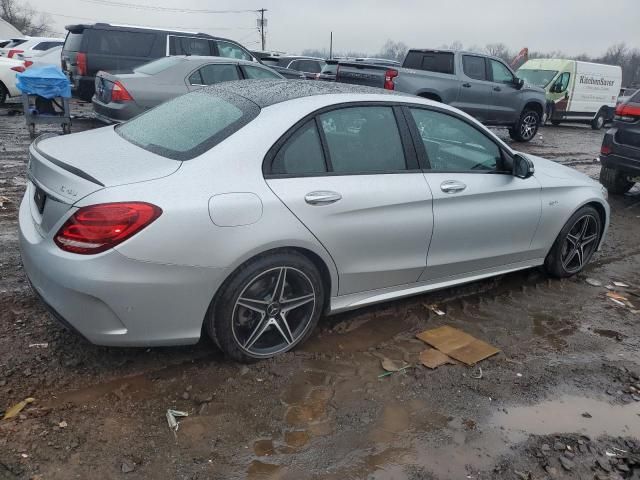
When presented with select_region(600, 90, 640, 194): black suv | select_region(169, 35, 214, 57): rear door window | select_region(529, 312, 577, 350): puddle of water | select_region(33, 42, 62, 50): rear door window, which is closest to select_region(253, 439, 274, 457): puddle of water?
select_region(529, 312, 577, 350): puddle of water

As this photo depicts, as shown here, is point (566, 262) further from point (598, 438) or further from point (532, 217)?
point (598, 438)

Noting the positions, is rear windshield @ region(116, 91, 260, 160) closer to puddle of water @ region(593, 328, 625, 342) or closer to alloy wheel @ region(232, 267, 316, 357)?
alloy wheel @ region(232, 267, 316, 357)

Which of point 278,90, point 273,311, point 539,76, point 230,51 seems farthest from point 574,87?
point 273,311

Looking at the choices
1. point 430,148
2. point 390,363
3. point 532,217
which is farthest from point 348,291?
point 532,217

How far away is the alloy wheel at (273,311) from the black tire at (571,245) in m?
2.57

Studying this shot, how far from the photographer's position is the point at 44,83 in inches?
352

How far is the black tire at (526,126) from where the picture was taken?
1378 centimetres

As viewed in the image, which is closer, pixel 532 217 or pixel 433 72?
pixel 532 217

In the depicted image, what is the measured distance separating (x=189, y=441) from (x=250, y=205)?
1.21 m

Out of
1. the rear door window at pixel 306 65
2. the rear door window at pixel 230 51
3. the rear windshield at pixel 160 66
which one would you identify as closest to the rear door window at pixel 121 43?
the rear door window at pixel 230 51

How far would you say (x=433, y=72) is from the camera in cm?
1204

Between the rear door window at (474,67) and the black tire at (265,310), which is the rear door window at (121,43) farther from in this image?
the black tire at (265,310)

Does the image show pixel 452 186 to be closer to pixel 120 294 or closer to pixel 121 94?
pixel 120 294

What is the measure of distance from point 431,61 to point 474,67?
1011 mm
